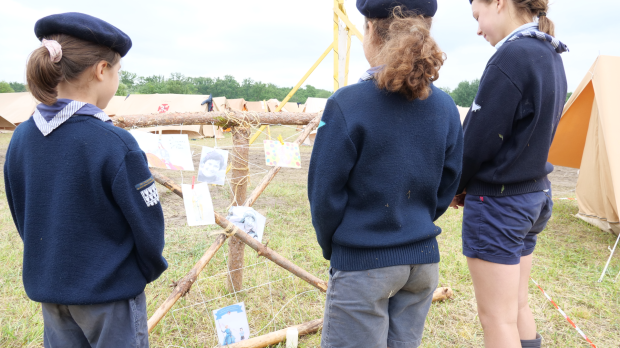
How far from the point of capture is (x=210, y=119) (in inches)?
90.3

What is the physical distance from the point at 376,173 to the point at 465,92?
4061cm

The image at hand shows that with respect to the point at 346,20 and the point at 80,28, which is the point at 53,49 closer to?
the point at 80,28

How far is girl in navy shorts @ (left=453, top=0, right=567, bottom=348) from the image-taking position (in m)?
1.39

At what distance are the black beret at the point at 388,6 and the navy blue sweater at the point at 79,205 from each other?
838mm

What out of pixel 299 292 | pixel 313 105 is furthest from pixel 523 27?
pixel 313 105

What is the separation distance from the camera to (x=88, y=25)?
1.11 m

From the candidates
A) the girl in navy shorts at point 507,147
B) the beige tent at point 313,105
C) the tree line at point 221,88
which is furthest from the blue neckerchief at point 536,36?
the tree line at point 221,88

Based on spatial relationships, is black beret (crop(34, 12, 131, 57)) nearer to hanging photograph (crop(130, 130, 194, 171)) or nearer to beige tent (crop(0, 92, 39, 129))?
hanging photograph (crop(130, 130, 194, 171))

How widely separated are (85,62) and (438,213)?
1289 mm

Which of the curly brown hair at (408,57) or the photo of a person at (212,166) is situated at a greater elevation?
the curly brown hair at (408,57)

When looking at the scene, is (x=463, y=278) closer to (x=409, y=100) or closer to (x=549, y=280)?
(x=549, y=280)

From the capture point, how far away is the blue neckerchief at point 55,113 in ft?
3.55

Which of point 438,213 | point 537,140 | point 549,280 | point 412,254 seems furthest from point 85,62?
point 549,280

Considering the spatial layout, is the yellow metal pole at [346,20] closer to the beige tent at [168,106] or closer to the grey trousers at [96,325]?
the grey trousers at [96,325]
